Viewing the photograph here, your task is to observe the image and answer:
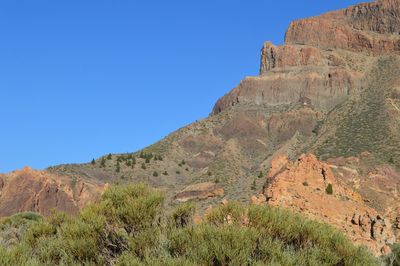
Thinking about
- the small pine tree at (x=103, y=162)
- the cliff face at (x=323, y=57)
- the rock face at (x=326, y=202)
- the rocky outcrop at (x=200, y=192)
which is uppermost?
the cliff face at (x=323, y=57)

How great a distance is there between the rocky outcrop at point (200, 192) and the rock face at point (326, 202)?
2954 centimetres

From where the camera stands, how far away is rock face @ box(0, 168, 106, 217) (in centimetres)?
7169

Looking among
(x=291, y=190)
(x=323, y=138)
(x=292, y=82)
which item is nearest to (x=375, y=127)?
(x=323, y=138)

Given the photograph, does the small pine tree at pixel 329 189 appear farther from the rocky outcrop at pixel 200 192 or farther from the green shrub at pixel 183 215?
the rocky outcrop at pixel 200 192

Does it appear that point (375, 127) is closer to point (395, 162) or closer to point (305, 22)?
point (395, 162)

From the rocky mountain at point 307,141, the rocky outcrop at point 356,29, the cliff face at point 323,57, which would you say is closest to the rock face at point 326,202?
the rocky mountain at point 307,141

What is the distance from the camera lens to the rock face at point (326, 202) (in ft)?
124

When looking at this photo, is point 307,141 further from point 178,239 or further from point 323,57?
point 178,239

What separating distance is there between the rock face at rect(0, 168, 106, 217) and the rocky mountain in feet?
1.24

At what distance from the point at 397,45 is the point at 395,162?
63756 mm

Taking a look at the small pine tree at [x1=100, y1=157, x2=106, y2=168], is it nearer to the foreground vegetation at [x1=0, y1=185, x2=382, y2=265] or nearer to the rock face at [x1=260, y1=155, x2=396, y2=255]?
the rock face at [x1=260, y1=155, x2=396, y2=255]

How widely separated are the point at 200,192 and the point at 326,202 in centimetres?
3818

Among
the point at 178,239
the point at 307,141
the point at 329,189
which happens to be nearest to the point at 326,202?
the point at 329,189

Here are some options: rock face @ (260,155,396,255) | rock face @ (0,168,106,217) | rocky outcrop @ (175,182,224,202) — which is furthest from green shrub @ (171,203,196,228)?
rocky outcrop @ (175,182,224,202)
